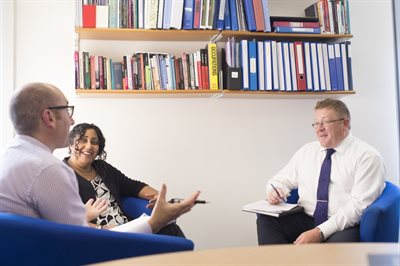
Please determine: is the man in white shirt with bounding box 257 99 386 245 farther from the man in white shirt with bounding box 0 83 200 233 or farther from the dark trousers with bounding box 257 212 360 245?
the man in white shirt with bounding box 0 83 200 233

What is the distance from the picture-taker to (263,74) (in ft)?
9.86

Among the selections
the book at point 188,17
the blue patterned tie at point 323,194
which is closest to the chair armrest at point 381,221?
the blue patterned tie at point 323,194

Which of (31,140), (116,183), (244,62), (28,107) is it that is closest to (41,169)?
(31,140)

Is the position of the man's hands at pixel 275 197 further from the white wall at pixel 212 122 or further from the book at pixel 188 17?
the book at pixel 188 17

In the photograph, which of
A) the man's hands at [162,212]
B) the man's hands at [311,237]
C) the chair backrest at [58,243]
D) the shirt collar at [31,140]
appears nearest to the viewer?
the chair backrest at [58,243]

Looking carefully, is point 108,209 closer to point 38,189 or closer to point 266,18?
point 38,189

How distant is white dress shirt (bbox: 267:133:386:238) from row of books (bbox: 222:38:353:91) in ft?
1.97

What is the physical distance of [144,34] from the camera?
2.92m

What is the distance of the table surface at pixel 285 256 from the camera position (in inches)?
34.2

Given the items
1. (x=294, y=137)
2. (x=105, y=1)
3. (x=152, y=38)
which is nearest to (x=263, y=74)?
(x=294, y=137)

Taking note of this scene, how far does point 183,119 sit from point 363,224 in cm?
158

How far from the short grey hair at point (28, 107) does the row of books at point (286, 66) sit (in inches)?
63.8

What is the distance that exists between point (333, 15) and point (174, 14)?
4.19 ft

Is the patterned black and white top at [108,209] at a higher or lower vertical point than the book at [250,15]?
lower
